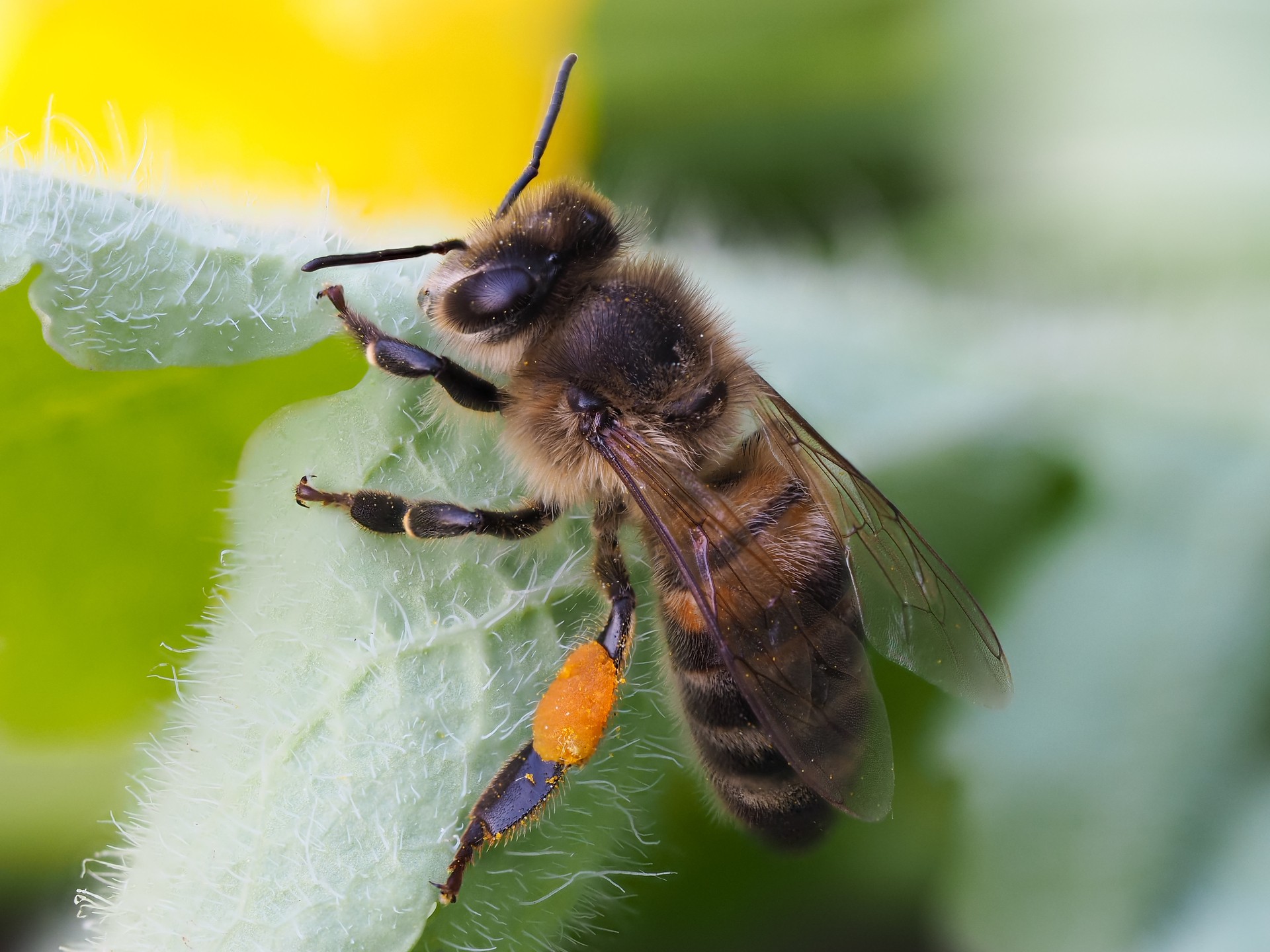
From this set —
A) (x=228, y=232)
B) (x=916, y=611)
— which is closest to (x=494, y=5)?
(x=228, y=232)

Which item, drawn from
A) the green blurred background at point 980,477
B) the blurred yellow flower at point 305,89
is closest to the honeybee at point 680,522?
the green blurred background at point 980,477

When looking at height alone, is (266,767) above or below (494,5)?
below

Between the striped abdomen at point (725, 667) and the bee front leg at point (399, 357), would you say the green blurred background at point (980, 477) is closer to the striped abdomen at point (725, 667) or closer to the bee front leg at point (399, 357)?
the bee front leg at point (399, 357)

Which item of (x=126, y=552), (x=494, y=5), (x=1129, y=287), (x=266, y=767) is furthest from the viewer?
(x=494, y=5)

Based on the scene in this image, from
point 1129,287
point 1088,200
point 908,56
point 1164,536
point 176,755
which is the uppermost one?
point 908,56

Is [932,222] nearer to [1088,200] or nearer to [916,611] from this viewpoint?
[1088,200]

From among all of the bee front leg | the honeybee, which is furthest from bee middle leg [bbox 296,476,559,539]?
the bee front leg
